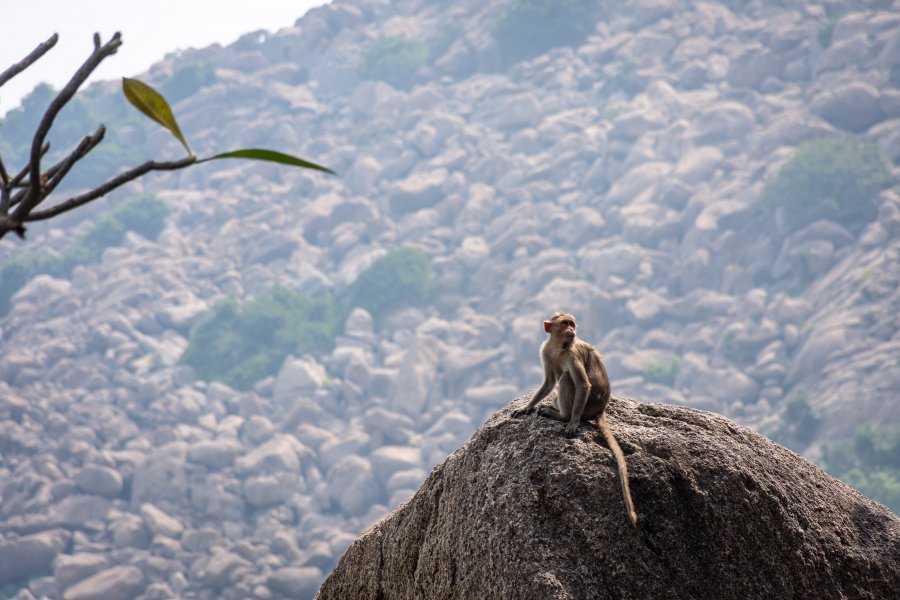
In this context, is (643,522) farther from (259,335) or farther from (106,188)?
(259,335)

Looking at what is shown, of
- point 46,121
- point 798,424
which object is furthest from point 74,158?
point 798,424

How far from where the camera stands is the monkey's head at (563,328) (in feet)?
16.7

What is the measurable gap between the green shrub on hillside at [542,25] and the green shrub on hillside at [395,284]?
4235cm

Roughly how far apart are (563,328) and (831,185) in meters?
87.2

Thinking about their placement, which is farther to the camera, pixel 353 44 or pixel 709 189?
pixel 353 44

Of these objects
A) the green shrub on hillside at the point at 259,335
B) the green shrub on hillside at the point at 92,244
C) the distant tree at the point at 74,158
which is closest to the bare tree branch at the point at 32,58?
the distant tree at the point at 74,158

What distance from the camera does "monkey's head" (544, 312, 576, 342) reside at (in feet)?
16.7

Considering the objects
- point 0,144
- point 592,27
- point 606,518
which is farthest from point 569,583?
point 0,144

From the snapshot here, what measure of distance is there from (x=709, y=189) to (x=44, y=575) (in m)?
66.9

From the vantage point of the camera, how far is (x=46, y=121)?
2482mm

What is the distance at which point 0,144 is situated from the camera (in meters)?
124

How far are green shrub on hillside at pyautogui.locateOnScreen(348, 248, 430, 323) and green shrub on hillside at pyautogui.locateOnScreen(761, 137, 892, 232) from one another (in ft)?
113

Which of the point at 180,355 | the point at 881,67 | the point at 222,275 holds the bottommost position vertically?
the point at 180,355

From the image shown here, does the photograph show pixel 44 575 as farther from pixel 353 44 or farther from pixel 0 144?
pixel 353 44
